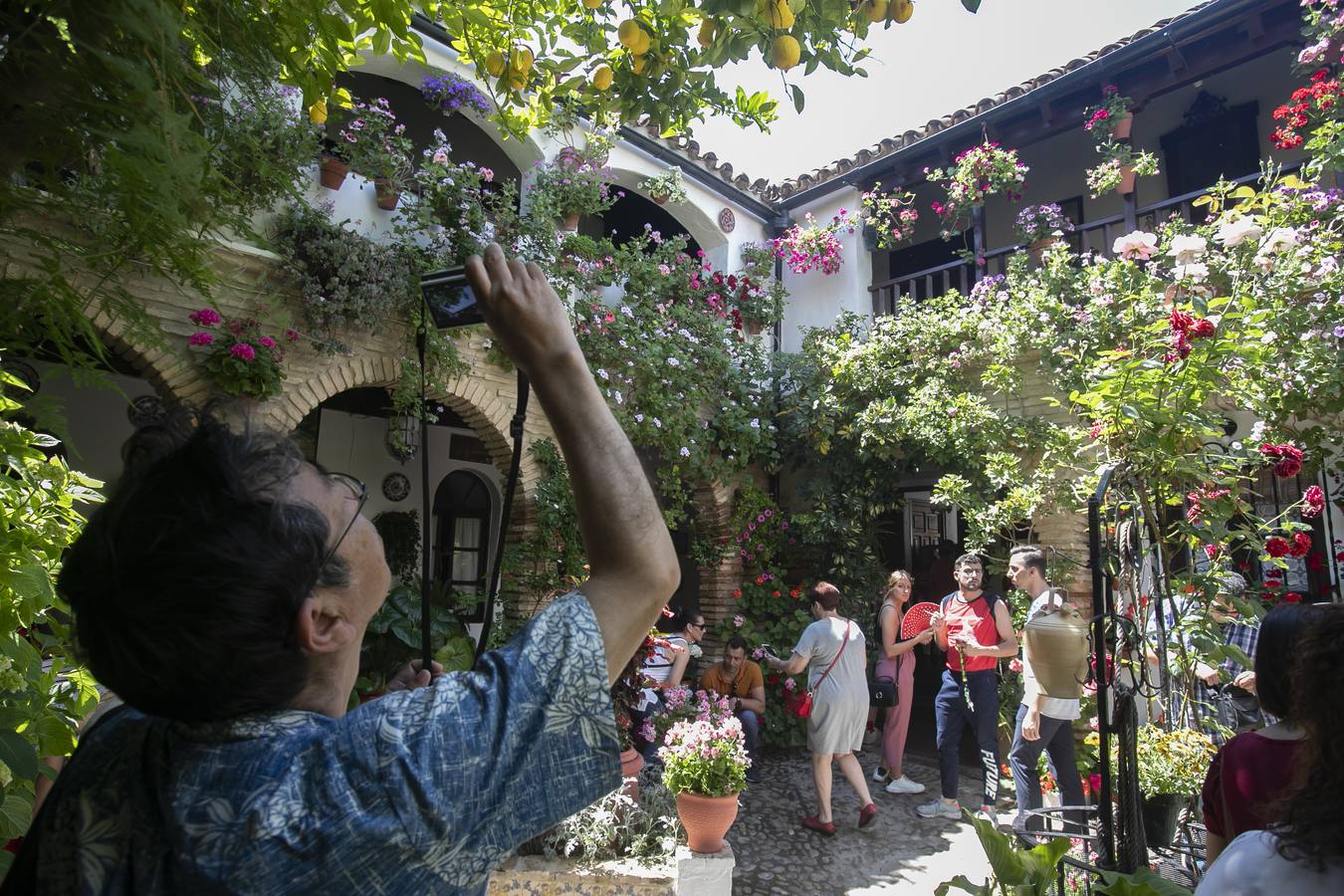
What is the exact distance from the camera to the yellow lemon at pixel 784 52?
220cm

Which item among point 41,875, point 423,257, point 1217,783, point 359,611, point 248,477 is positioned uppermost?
point 423,257

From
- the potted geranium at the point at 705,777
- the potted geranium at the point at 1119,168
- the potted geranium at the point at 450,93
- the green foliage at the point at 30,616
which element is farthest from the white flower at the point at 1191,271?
the green foliage at the point at 30,616

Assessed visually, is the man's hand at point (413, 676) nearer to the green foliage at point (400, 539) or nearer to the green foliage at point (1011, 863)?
the green foliage at point (1011, 863)

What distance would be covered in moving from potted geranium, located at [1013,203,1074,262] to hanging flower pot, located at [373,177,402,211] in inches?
220

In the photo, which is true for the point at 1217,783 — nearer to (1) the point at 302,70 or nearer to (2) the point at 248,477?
(2) the point at 248,477

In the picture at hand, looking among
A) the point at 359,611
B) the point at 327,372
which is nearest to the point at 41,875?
the point at 359,611

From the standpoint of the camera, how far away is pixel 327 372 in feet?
18.5

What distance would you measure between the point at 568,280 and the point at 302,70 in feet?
15.9

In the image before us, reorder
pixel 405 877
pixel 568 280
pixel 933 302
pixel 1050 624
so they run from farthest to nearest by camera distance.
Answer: pixel 933 302 → pixel 568 280 → pixel 1050 624 → pixel 405 877

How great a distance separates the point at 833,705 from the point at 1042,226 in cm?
485

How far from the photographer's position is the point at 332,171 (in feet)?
18.7

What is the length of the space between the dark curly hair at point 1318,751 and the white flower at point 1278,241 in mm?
4196

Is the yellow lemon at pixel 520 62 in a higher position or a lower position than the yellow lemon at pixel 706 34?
higher

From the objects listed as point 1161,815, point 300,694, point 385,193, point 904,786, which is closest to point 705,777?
point 1161,815
